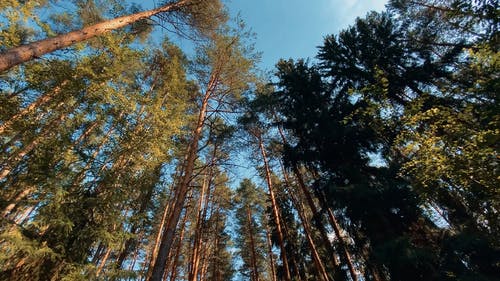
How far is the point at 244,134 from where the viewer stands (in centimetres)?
1401

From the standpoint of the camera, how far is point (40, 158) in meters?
6.09

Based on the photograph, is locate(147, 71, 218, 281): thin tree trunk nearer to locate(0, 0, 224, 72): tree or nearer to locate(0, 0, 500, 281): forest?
locate(0, 0, 500, 281): forest

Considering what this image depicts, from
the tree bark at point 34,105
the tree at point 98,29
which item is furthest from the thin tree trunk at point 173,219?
the tree bark at point 34,105

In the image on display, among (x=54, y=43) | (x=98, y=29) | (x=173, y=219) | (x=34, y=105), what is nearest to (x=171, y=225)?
(x=173, y=219)

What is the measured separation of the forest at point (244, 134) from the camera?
5.19 metres

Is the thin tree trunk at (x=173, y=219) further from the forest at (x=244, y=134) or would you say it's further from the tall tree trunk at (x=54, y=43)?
the tall tree trunk at (x=54, y=43)

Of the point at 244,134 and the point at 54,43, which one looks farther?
the point at 244,134

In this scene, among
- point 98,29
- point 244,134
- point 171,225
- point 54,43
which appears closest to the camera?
point 54,43

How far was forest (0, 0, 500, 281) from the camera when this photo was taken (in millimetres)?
5188

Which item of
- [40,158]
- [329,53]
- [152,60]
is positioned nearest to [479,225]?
[329,53]

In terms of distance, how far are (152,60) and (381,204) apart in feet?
42.7

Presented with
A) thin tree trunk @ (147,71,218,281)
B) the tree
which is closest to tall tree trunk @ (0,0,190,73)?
the tree

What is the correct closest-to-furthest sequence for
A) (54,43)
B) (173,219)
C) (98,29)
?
1. (54,43)
2. (98,29)
3. (173,219)

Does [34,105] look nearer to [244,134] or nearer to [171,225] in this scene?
[171,225]
